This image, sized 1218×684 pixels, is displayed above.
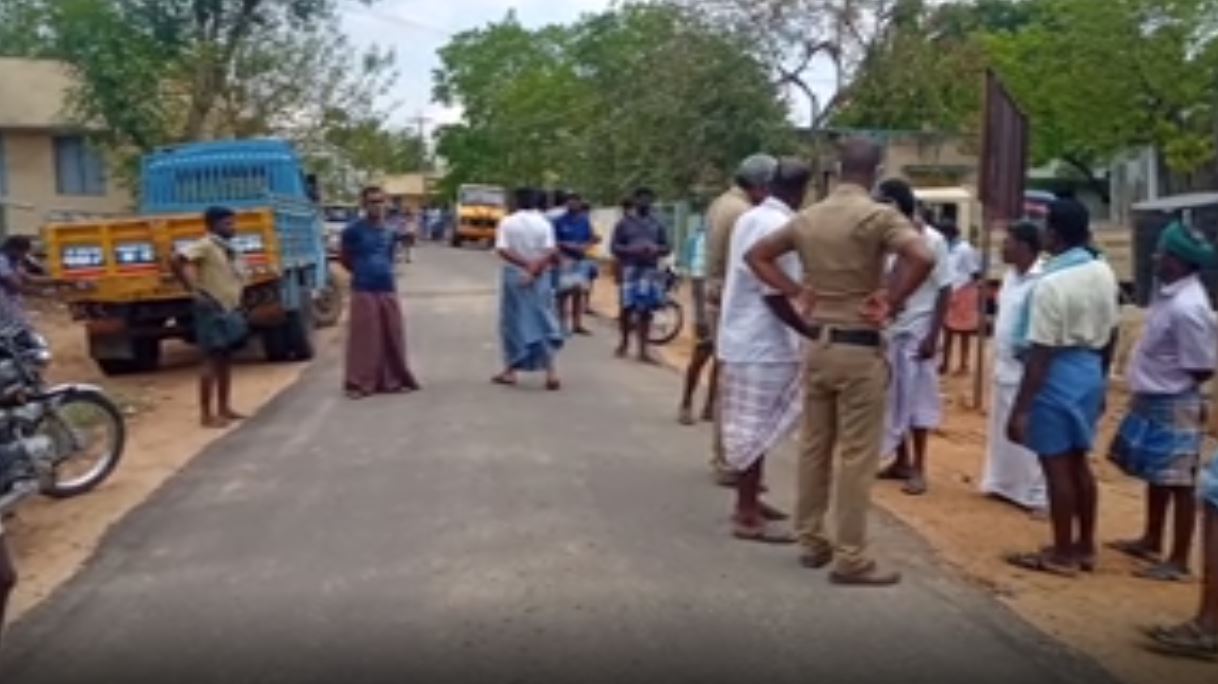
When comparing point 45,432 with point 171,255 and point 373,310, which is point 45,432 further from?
point 171,255

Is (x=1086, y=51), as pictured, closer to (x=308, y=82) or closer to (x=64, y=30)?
(x=308, y=82)

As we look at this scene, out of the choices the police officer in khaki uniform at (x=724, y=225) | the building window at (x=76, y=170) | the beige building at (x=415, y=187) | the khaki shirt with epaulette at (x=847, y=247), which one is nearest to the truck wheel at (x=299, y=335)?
the police officer in khaki uniform at (x=724, y=225)

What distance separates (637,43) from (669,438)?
26.5m

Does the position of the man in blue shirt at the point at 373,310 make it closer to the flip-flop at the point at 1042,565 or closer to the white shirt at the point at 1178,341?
the flip-flop at the point at 1042,565

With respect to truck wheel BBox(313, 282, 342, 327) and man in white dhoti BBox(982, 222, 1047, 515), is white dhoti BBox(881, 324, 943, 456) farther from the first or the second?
truck wheel BBox(313, 282, 342, 327)

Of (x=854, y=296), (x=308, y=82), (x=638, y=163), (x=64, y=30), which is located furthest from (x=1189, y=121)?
(x=854, y=296)

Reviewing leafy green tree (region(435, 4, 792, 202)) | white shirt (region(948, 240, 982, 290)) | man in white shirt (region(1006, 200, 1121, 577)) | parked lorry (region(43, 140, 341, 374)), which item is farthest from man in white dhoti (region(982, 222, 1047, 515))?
leafy green tree (region(435, 4, 792, 202))

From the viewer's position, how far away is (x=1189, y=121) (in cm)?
3409

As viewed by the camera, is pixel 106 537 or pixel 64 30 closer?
pixel 106 537

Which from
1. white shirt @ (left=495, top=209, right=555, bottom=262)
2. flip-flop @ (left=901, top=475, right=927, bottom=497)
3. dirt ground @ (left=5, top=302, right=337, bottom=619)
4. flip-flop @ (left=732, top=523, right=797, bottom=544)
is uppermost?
white shirt @ (left=495, top=209, right=555, bottom=262)

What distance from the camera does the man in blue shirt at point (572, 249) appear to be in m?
17.2

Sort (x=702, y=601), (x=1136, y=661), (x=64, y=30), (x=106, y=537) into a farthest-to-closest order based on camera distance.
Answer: (x=64, y=30) → (x=106, y=537) → (x=702, y=601) → (x=1136, y=661)

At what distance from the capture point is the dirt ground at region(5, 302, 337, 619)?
7.59m

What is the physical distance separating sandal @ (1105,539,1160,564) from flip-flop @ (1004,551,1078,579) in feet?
1.80
